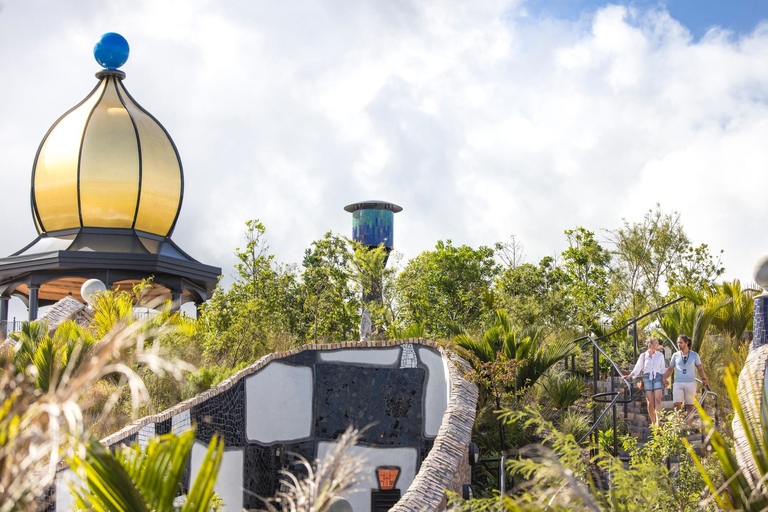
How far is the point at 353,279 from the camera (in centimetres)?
1794

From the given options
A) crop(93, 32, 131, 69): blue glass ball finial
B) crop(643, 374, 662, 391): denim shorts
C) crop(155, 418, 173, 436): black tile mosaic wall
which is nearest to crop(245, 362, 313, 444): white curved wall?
crop(155, 418, 173, 436): black tile mosaic wall

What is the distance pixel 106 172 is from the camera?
68.7 ft

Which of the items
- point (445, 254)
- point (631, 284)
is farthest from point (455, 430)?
point (631, 284)

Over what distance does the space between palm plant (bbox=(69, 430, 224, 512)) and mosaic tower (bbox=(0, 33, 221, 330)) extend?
18.2 m

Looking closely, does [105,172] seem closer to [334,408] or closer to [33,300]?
[33,300]

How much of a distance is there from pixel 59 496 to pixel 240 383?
3.10 meters

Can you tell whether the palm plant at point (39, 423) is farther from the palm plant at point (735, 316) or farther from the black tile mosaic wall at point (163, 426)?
the palm plant at point (735, 316)

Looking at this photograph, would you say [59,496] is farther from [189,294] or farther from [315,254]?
[189,294]

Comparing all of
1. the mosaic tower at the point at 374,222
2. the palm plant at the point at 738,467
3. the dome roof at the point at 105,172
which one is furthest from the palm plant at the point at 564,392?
the mosaic tower at the point at 374,222

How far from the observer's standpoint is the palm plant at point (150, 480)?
243 cm

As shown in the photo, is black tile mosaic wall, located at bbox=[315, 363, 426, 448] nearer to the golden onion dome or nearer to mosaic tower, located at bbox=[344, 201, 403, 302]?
the golden onion dome

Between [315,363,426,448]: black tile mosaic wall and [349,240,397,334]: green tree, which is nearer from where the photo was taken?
[315,363,426,448]: black tile mosaic wall

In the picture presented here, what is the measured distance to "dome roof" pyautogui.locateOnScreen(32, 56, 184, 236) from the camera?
2095 cm

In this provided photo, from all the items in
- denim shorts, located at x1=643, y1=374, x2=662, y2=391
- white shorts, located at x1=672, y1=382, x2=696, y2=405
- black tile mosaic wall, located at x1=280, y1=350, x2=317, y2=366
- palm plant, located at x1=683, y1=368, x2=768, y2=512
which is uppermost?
black tile mosaic wall, located at x1=280, y1=350, x2=317, y2=366
